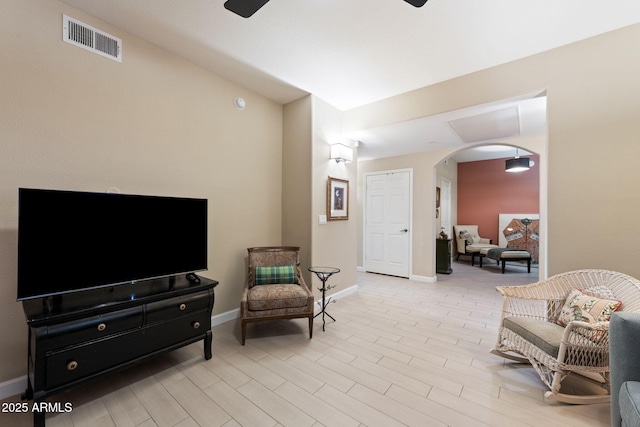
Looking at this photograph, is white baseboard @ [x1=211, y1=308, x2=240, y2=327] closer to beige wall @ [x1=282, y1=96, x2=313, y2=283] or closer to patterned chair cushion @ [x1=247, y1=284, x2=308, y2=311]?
patterned chair cushion @ [x1=247, y1=284, x2=308, y2=311]

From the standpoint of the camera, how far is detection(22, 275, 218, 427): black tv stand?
1.52m

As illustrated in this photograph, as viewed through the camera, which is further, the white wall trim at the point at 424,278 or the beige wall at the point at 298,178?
the white wall trim at the point at 424,278

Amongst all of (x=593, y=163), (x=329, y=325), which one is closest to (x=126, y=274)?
(x=329, y=325)

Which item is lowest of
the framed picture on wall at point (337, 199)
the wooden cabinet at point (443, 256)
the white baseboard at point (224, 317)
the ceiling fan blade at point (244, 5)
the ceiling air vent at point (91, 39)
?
the white baseboard at point (224, 317)

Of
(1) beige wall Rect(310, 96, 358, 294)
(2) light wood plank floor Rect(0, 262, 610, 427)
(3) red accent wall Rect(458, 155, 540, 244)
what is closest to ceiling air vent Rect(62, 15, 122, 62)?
(1) beige wall Rect(310, 96, 358, 294)

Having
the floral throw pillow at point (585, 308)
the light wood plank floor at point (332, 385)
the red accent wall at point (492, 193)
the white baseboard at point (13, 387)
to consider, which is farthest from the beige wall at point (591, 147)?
the red accent wall at point (492, 193)

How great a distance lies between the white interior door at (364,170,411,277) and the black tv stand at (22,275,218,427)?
13.1 feet

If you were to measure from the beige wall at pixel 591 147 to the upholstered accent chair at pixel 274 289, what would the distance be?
241cm

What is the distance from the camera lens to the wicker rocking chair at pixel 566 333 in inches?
66.7

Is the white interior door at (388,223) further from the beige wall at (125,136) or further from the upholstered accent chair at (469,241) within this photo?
the beige wall at (125,136)

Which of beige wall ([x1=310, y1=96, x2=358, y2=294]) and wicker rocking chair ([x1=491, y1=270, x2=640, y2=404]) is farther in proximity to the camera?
beige wall ([x1=310, y1=96, x2=358, y2=294])

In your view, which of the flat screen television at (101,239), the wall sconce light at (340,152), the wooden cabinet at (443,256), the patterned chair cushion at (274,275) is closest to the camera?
the flat screen television at (101,239)

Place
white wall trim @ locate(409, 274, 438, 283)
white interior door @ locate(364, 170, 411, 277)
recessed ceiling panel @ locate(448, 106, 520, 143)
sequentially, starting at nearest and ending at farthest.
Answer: recessed ceiling panel @ locate(448, 106, 520, 143) → white wall trim @ locate(409, 274, 438, 283) → white interior door @ locate(364, 170, 411, 277)

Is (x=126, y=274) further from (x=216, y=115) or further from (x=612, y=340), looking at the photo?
(x=612, y=340)
